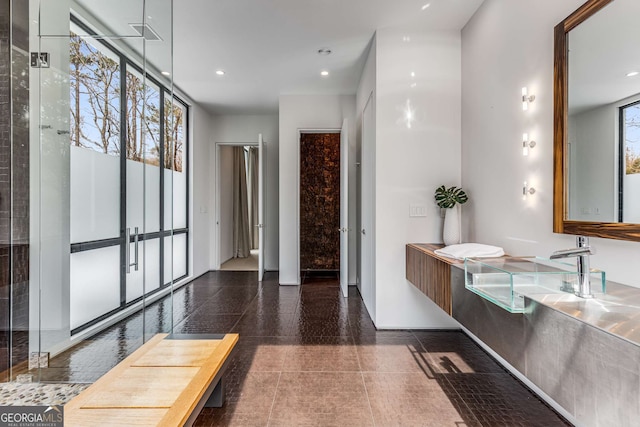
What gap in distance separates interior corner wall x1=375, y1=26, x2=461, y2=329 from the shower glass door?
188 cm

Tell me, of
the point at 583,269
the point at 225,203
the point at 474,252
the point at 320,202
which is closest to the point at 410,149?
the point at 474,252

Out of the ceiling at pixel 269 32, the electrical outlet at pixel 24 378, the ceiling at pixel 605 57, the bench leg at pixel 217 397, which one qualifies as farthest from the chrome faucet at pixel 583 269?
the electrical outlet at pixel 24 378

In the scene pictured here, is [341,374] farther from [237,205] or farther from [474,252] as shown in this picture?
[237,205]

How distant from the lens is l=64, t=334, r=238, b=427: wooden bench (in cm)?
120

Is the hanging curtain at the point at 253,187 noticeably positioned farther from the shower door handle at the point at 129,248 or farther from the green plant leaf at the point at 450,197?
the shower door handle at the point at 129,248

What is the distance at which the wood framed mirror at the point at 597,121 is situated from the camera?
1.37 meters

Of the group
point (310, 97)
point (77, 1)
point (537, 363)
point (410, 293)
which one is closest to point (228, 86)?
point (310, 97)

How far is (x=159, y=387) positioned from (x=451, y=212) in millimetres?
2433

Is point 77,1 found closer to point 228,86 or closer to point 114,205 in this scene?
point 114,205

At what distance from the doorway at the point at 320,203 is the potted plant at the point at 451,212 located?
9.86 ft

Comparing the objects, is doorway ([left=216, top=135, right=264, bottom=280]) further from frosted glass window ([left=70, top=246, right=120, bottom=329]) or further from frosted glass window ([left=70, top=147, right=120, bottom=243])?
frosted glass window ([left=70, top=246, right=120, bottom=329])

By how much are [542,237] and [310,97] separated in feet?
12.2

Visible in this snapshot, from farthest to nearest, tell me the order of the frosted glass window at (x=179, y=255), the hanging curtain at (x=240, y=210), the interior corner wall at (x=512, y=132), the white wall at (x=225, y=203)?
→ the hanging curtain at (x=240, y=210)
the white wall at (x=225, y=203)
the frosted glass window at (x=179, y=255)
the interior corner wall at (x=512, y=132)

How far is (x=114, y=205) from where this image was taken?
2098 millimetres
